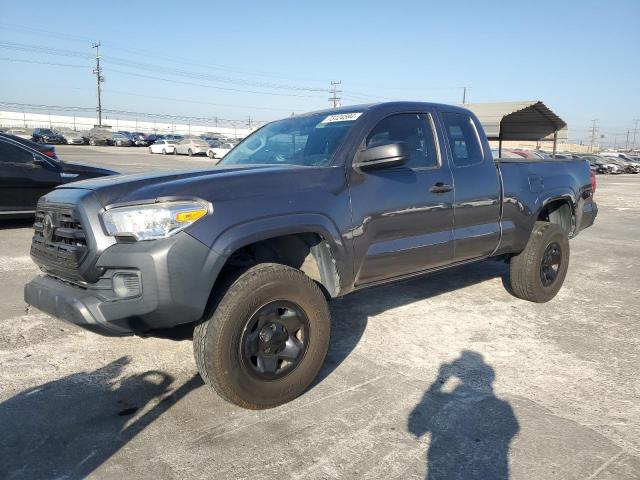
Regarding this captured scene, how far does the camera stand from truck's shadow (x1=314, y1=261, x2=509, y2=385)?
3.92m

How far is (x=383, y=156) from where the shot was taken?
3.27 metres

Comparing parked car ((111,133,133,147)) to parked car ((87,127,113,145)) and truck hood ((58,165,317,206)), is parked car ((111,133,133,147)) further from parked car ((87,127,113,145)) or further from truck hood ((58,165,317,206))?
truck hood ((58,165,317,206))

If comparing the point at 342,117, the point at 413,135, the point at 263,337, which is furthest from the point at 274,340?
the point at 413,135

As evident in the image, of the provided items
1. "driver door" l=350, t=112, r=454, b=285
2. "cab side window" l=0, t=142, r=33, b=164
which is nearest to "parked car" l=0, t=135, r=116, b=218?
"cab side window" l=0, t=142, r=33, b=164

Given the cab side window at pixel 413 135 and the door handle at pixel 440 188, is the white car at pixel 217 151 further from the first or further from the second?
the door handle at pixel 440 188

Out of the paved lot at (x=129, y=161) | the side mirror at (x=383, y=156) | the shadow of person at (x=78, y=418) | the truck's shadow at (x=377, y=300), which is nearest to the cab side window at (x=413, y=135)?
the side mirror at (x=383, y=156)

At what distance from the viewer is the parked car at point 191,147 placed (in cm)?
4094

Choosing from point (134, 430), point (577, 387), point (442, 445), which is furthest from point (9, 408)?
point (577, 387)

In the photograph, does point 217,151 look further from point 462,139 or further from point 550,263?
point 462,139

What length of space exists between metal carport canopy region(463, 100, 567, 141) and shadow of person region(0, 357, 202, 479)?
10.2 metres

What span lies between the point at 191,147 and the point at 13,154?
34.1 meters

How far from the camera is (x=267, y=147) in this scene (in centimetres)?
409

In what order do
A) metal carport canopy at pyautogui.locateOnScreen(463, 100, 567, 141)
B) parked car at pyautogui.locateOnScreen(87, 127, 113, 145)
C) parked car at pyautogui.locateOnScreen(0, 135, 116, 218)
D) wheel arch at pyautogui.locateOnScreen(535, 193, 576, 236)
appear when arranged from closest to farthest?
wheel arch at pyautogui.locateOnScreen(535, 193, 576, 236), parked car at pyautogui.locateOnScreen(0, 135, 116, 218), metal carport canopy at pyautogui.locateOnScreen(463, 100, 567, 141), parked car at pyautogui.locateOnScreen(87, 127, 113, 145)

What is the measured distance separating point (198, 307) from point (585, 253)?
7054mm
